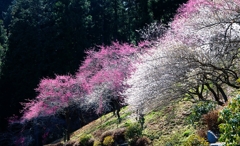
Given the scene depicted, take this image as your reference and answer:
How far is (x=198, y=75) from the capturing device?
8.55m

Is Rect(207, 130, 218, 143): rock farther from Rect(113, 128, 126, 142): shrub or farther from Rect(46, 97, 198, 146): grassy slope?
Rect(113, 128, 126, 142): shrub

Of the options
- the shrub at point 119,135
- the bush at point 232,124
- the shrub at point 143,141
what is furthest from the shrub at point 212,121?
the shrub at point 119,135

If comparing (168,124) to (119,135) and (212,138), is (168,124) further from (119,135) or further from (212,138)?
(212,138)

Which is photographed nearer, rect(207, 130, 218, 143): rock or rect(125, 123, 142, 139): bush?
rect(207, 130, 218, 143): rock

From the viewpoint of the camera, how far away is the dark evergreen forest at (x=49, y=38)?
26422 mm

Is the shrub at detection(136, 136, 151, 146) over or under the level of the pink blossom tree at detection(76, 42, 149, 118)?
under

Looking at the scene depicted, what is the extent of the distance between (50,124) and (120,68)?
9.15 m

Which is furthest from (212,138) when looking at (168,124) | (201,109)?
(168,124)

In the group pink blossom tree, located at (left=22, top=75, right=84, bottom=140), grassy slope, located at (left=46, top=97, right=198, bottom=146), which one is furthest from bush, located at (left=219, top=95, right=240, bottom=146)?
pink blossom tree, located at (left=22, top=75, right=84, bottom=140)

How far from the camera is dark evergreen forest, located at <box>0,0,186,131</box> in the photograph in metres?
26.4

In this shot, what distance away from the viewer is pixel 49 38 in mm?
28766

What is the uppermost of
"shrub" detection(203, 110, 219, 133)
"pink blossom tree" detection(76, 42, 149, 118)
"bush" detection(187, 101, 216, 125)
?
"pink blossom tree" detection(76, 42, 149, 118)

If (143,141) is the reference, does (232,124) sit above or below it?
below

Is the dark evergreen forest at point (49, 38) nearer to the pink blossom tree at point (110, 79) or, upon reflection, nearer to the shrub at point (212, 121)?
the pink blossom tree at point (110, 79)
